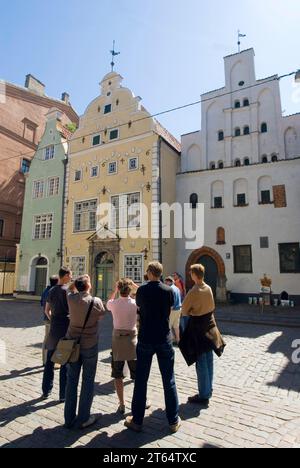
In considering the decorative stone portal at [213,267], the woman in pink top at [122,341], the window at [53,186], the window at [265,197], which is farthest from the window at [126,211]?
the woman in pink top at [122,341]

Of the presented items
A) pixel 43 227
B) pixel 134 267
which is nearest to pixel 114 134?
pixel 43 227

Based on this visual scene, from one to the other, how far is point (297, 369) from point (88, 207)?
59.0 ft

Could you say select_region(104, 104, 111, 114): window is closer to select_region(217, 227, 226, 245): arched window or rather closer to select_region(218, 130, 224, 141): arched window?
select_region(218, 130, 224, 141): arched window

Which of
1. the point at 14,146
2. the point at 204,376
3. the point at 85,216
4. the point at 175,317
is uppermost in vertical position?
the point at 14,146

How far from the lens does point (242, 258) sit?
18.3 metres

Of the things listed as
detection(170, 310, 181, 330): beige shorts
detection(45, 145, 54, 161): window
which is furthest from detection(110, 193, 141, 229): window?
detection(170, 310, 181, 330): beige shorts

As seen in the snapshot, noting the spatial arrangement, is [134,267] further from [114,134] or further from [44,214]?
[114,134]

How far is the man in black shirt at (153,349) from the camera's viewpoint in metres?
3.88

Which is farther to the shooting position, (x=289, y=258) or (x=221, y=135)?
(x=221, y=135)

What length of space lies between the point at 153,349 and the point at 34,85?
128 feet

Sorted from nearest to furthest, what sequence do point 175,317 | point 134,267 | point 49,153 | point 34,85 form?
point 175,317 < point 134,267 < point 49,153 < point 34,85

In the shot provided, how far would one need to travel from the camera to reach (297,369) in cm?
646

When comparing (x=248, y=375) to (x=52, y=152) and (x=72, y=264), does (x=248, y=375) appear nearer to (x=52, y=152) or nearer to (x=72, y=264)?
(x=72, y=264)
